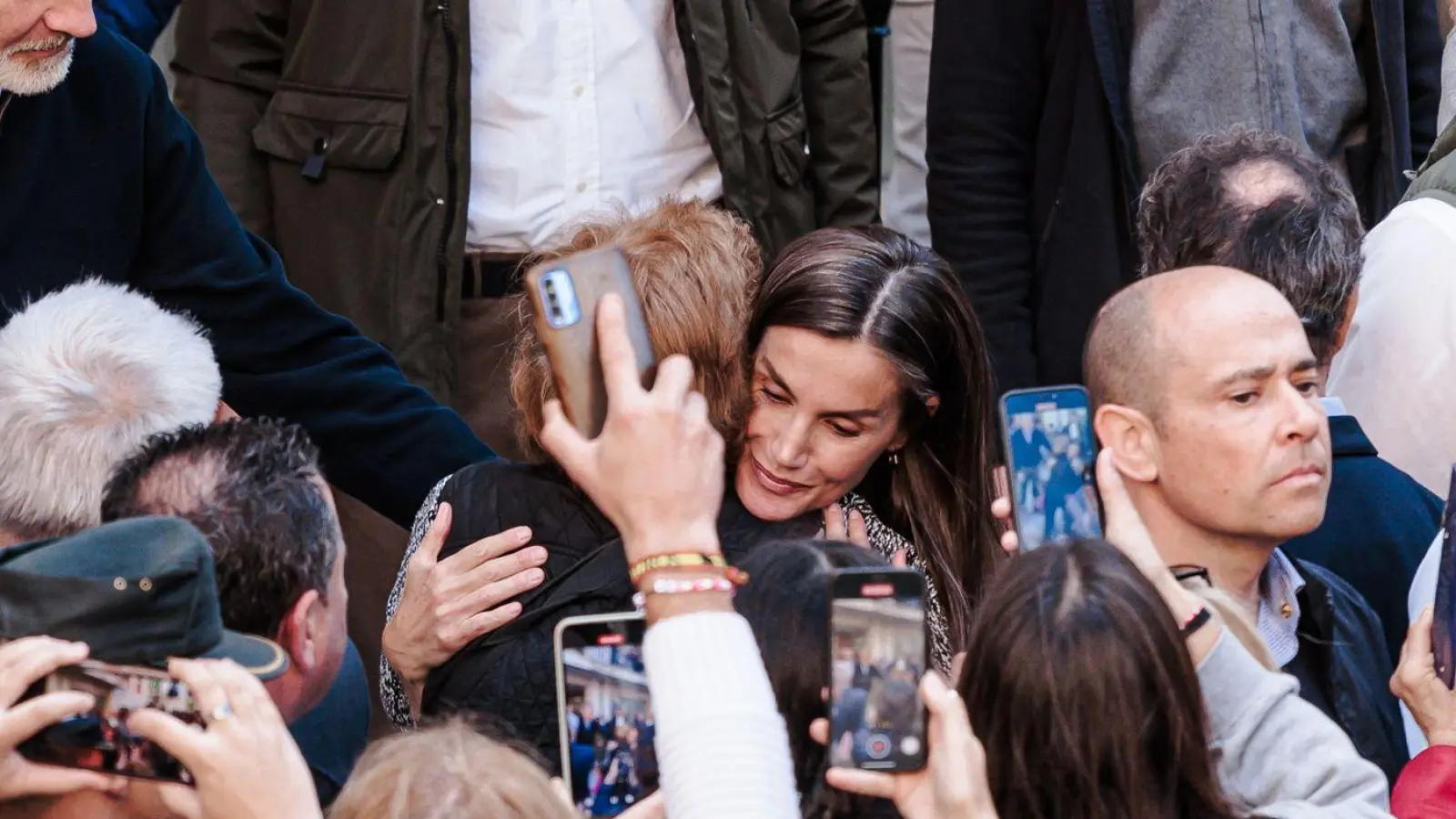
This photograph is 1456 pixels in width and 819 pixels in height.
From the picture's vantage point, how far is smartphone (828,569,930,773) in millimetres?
1961

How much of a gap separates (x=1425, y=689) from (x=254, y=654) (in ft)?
4.61

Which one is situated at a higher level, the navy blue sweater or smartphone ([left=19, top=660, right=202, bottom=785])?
the navy blue sweater

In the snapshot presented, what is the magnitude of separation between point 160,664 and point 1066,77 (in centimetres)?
256

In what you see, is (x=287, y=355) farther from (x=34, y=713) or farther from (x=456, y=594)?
(x=34, y=713)

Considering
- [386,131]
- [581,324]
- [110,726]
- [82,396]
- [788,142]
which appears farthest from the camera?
[788,142]

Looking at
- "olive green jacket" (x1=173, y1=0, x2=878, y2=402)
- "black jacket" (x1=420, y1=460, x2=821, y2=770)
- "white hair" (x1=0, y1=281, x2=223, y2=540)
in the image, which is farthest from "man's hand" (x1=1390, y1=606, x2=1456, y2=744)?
"olive green jacket" (x1=173, y1=0, x2=878, y2=402)

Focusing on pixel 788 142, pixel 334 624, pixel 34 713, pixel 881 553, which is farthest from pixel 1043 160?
pixel 34 713

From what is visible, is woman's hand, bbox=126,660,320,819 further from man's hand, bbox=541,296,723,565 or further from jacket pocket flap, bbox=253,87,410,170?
jacket pocket flap, bbox=253,87,410,170

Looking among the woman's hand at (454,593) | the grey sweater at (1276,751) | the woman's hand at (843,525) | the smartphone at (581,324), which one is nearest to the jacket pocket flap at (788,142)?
the woman's hand at (843,525)

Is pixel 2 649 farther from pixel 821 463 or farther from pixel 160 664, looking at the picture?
pixel 821 463

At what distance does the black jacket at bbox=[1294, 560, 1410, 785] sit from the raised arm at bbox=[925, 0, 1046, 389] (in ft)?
3.99

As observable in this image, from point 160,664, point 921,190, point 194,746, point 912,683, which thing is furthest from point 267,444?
point 921,190

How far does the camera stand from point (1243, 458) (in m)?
2.68

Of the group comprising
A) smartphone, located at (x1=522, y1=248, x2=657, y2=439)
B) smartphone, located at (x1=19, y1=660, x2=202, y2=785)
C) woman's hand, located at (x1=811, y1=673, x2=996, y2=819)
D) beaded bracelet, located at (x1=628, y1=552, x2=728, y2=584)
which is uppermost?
smartphone, located at (x1=522, y1=248, x2=657, y2=439)
